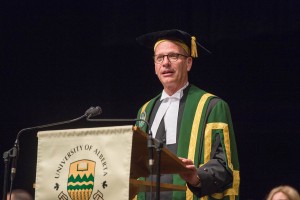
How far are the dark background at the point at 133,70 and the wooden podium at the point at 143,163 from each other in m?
3.82

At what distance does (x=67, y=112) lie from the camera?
7.90m

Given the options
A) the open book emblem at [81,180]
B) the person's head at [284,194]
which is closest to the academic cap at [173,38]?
the open book emblem at [81,180]

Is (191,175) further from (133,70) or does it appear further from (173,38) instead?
(133,70)

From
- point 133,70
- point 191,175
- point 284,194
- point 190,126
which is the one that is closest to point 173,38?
point 190,126

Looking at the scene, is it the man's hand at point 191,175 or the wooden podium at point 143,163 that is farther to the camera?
the man's hand at point 191,175

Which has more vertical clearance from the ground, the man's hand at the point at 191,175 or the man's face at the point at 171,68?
the man's face at the point at 171,68

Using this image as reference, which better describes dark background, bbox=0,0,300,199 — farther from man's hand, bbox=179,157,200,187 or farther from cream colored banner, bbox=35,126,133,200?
cream colored banner, bbox=35,126,133,200

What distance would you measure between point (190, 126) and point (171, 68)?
40 cm

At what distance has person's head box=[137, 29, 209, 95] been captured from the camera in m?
4.20

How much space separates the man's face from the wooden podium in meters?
0.80

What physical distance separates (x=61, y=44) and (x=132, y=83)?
0.95 metres

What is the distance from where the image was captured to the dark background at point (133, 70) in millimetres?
7289

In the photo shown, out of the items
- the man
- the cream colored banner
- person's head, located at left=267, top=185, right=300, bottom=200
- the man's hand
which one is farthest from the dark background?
the cream colored banner

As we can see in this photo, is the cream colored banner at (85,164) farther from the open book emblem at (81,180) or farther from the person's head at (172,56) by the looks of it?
the person's head at (172,56)
